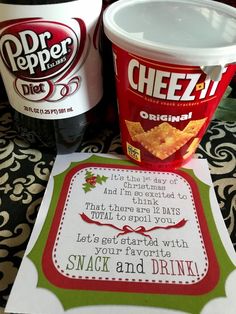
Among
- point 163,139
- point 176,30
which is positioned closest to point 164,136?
point 163,139

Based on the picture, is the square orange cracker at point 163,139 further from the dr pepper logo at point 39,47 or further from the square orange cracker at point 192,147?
the dr pepper logo at point 39,47

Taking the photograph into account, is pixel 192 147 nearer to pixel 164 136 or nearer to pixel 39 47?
pixel 164 136

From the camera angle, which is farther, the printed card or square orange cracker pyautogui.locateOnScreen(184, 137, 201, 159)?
square orange cracker pyautogui.locateOnScreen(184, 137, 201, 159)

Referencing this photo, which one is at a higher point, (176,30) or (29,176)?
(176,30)

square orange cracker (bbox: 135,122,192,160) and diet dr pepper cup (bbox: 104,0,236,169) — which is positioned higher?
diet dr pepper cup (bbox: 104,0,236,169)

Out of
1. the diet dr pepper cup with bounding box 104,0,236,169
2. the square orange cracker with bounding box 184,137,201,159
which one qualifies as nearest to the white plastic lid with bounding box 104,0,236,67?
the diet dr pepper cup with bounding box 104,0,236,169

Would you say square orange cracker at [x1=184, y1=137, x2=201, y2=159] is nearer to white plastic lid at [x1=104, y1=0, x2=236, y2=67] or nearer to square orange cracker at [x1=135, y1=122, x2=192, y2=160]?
square orange cracker at [x1=135, y1=122, x2=192, y2=160]

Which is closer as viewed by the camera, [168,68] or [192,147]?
[168,68]
